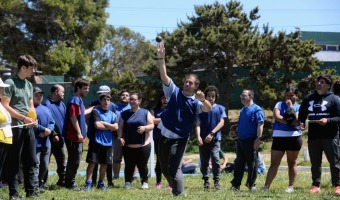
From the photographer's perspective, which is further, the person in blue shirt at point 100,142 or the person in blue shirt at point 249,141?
the person in blue shirt at point 100,142

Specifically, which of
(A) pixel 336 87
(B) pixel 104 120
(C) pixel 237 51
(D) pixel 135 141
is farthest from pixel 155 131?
(C) pixel 237 51

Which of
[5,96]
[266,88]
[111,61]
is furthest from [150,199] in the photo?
[111,61]

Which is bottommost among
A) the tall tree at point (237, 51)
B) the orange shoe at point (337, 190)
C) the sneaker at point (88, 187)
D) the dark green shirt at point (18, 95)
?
the sneaker at point (88, 187)

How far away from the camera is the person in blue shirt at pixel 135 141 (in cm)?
1129

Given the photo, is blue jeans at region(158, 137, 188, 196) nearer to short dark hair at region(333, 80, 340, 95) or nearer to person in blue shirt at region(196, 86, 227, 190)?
person in blue shirt at region(196, 86, 227, 190)

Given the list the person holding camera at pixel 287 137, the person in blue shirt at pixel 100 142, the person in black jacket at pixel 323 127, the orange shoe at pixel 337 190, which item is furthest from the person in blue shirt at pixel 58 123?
the orange shoe at pixel 337 190

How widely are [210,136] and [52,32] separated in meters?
Answer: 30.8

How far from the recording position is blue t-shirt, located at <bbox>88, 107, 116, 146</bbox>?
11008mm

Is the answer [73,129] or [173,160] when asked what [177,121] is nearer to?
[173,160]

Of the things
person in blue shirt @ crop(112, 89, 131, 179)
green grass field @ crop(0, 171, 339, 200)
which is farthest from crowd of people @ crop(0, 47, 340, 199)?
person in blue shirt @ crop(112, 89, 131, 179)

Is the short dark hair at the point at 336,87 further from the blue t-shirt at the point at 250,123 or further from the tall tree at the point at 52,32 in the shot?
the tall tree at the point at 52,32

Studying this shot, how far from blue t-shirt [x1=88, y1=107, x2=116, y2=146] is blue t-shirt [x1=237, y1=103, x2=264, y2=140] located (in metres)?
2.57

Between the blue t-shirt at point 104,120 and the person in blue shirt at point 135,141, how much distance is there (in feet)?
0.78

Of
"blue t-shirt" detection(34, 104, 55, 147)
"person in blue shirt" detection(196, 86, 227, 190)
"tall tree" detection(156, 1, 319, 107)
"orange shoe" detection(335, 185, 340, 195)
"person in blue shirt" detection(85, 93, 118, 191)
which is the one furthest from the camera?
"tall tree" detection(156, 1, 319, 107)
